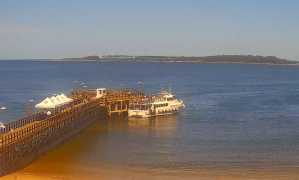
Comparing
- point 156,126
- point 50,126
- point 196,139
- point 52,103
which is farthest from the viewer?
point 156,126

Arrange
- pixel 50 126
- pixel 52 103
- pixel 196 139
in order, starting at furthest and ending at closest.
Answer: pixel 52 103 < pixel 196 139 < pixel 50 126

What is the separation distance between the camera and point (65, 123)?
6147 cm

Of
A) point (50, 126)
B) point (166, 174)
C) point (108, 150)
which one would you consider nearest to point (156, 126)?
point (108, 150)

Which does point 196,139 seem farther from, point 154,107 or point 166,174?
point 154,107

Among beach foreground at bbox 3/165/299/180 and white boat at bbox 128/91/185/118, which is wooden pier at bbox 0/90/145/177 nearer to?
beach foreground at bbox 3/165/299/180

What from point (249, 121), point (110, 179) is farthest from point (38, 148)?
point (249, 121)

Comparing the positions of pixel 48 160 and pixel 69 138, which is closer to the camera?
pixel 48 160

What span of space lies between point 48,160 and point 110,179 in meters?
9.01

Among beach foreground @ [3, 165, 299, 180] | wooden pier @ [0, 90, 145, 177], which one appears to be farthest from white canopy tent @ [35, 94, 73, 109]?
beach foreground @ [3, 165, 299, 180]

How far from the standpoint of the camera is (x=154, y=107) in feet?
276

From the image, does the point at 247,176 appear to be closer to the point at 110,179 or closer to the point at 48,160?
the point at 110,179

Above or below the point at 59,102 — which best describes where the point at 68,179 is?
below

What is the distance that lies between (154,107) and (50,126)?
29991mm

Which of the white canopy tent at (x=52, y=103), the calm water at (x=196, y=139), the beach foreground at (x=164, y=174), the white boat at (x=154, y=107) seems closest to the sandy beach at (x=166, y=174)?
the beach foreground at (x=164, y=174)
